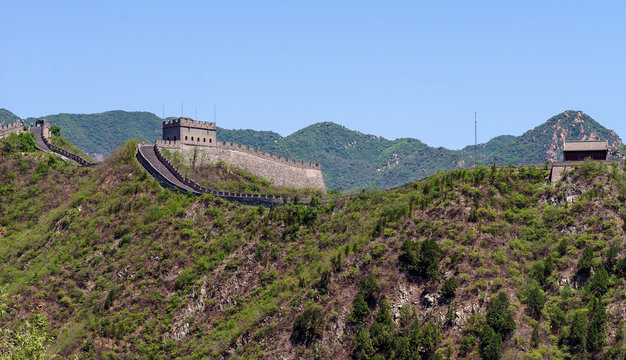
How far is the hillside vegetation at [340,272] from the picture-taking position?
77.4m

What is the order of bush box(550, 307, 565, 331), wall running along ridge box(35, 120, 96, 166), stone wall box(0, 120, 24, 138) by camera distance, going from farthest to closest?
stone wall box(0, 120, 24, 138) → wall running along ridge box(35, 120, 96, 166) → bush box(550, 307, 565, 331)


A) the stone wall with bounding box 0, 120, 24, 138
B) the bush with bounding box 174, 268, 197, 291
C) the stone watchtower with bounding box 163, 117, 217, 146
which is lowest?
the bush with bounding box 174, 268, 197, 291

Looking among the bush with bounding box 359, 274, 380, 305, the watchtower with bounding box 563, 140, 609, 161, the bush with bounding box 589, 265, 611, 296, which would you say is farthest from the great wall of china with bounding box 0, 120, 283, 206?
the bush with bounding box 589, 265, 611, 296

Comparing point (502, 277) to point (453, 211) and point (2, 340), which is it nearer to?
point (453, 211)

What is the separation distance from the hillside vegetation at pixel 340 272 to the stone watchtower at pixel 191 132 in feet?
25.9

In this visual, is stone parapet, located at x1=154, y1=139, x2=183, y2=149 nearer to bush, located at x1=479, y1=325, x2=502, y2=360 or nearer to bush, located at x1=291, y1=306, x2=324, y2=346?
bush, located at x1=291, y1=306, x2=324, y2=346

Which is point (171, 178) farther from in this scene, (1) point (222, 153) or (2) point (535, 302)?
(2) point (535, 302)

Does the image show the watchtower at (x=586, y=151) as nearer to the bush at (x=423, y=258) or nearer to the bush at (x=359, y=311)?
the bush at (x=423, y=258)

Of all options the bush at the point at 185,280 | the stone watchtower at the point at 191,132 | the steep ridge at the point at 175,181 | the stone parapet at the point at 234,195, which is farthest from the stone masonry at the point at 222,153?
the bush at the point at 185,280

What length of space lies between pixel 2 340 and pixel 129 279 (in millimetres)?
36973

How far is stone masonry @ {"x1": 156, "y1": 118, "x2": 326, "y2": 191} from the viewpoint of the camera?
111625 millimetres

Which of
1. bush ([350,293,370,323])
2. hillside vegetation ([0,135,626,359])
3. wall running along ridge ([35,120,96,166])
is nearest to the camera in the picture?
hillside vegetation ([0,135,626,359])

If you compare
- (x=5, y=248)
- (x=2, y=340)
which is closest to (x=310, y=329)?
(x=2, y=340)

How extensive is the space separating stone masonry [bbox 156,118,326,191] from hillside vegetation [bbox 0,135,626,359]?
7.60m
